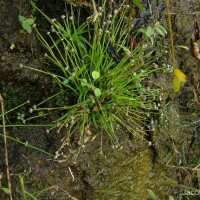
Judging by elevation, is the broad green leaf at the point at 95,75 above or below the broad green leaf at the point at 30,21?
below

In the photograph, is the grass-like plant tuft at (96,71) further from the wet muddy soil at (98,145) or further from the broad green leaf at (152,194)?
the broad green leaf at (152,194)

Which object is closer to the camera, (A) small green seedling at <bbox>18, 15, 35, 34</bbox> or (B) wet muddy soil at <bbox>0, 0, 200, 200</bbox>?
(A) small green seedling at <bbox>18, 15, 35, 34</bbox>

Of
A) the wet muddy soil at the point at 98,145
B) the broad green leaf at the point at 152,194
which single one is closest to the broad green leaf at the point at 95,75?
the wet muddy soil at the point at 98,145

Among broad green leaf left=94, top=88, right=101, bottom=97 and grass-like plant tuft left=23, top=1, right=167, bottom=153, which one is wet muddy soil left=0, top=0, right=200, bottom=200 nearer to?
grass-like plant tuft left=23, top=1, right=167, bottom=153

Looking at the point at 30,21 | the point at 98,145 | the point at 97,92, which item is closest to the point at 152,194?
the point at 98,145

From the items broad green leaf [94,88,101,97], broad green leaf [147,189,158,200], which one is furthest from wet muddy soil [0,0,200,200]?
broad green leaf [94,88,101,97]

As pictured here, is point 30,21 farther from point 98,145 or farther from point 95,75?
point 98,145

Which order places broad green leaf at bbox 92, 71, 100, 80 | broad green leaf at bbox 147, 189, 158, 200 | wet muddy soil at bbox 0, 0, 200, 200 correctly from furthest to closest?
1. broad green leaf at bbox 147, 189, 158, 200
2. wet muddy soil at bbox 0, 0, 200, 200
3. broad green leaf at bbox 92, 71, 100, 80
